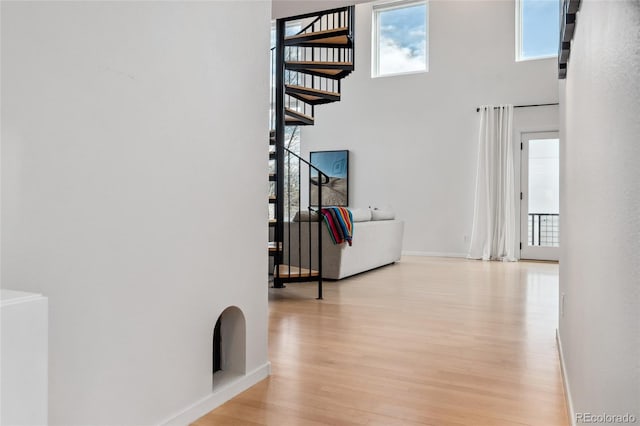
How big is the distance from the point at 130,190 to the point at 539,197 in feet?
24.1

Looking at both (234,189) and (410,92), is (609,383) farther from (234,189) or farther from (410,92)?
(410,92)

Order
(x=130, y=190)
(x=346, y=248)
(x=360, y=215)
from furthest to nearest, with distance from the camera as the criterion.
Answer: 1. (x=360, y=215)
2. (x=346, y=248)
3. (x=130, y=190)

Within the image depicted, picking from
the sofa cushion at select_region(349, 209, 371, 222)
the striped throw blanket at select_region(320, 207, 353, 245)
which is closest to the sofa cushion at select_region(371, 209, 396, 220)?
the sofa cushion at select_region(349, 209, 371, 222)

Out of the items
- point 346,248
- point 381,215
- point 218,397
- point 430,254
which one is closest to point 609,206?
point 218,397

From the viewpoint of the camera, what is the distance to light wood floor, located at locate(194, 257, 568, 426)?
6.07 feet

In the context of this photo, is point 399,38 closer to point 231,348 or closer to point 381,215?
point 381,215

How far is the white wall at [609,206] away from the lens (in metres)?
0.67

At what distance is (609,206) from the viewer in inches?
34.7

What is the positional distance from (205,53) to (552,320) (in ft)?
9.79

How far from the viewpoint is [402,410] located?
73.7 inches

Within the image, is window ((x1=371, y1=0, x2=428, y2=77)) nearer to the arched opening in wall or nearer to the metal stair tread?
the metal stair tread

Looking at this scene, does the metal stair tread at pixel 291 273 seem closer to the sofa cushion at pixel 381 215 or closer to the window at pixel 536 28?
the sofa cushion at pixel 381 215

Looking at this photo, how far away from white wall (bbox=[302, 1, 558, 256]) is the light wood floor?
3700mm

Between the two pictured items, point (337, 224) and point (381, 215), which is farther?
point (381, 215)
